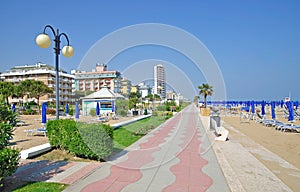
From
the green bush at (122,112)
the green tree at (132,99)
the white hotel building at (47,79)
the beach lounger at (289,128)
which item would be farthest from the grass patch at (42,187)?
the white hotel building at (47,79)

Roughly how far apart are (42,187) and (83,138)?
5.78 ft

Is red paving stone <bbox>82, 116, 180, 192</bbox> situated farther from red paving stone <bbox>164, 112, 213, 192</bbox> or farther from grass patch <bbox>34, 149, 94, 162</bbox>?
grass patch <bbox>34, 149, 94, 162</bbox>

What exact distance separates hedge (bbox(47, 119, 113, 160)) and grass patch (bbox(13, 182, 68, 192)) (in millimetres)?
1509

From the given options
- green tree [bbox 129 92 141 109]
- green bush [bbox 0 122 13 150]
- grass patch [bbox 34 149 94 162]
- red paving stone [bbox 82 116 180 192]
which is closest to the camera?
green bush [bbox 0 122 13 150]

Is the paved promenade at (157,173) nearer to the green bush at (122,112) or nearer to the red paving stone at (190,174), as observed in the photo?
the red paving stone at (190,174)

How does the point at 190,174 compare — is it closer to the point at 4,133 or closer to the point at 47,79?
the point at 4,133

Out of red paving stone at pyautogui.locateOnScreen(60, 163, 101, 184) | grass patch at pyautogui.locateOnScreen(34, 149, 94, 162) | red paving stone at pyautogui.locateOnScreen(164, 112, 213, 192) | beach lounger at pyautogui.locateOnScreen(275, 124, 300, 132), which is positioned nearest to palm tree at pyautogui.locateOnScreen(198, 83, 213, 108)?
beach lounger at pyautogui.locateOnScreen(275, 124, 300, 132)

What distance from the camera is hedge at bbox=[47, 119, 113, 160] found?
5.44 meters

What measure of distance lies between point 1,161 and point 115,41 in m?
4.92

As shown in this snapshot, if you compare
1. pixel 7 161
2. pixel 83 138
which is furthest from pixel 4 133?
pixel 83 138

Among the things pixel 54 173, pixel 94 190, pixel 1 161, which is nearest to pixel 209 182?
pixel 94 190

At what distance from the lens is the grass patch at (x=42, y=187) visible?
3738 mm

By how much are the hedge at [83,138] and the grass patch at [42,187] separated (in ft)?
4.95

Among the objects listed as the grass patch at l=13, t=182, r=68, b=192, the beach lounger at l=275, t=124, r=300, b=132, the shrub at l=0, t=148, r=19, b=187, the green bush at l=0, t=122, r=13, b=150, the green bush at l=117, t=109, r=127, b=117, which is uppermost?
the green bush at l=0, t=122, r=13, b=150
